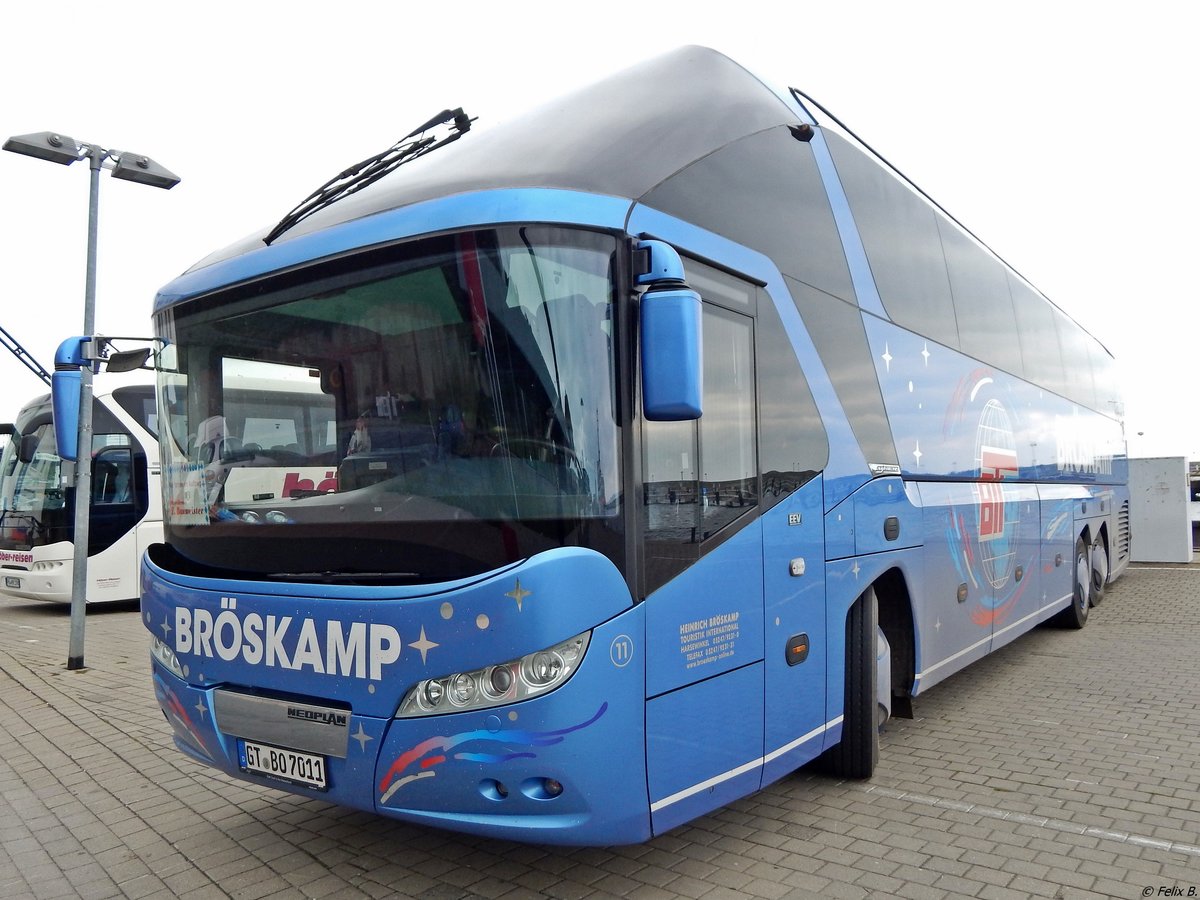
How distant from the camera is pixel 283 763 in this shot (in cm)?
369

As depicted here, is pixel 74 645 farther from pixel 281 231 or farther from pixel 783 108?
pixel 783 108

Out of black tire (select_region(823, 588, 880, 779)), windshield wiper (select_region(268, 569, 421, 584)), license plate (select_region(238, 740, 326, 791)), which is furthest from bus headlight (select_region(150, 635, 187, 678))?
black tire (select_region(823, 588, 880, 779))

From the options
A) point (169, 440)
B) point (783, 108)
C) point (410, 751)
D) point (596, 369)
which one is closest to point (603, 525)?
point (596, 369)

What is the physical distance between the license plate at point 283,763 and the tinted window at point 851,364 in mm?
3115

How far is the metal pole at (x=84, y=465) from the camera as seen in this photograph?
9.09 meters

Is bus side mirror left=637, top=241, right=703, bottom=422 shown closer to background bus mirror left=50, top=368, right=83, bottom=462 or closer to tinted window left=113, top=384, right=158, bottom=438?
background bus mirror left=50, top=368, right=83, bottom=462

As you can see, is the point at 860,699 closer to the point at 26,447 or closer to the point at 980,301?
the point at 980,301

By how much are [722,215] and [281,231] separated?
78.7 inches

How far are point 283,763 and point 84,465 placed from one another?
21.8 feet

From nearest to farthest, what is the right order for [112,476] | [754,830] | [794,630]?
[794,630], [754,830], [112,476]

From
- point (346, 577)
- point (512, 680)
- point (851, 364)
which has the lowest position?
point (512, 680)

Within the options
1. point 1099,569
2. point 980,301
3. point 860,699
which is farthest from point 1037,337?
point 860,699

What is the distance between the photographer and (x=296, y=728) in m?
3.61

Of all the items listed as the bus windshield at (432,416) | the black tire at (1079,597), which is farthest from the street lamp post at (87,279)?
the black tire at (1079,597)
